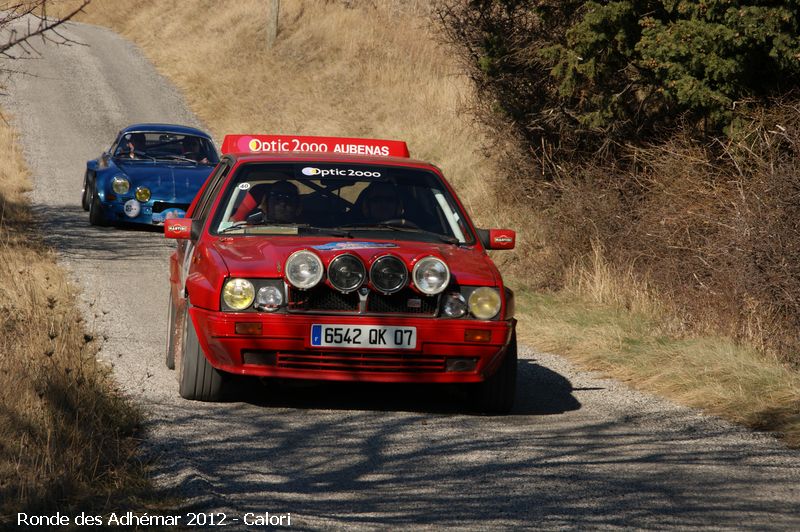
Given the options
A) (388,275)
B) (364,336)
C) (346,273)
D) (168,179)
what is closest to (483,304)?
(388,275)

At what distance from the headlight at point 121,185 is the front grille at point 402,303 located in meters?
10.2

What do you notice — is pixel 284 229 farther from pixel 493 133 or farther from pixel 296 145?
pixel 493 133

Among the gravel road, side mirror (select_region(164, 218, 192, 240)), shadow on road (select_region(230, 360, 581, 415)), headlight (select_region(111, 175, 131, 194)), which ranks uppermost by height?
headlight (select_region(111, 175, 131, 194))

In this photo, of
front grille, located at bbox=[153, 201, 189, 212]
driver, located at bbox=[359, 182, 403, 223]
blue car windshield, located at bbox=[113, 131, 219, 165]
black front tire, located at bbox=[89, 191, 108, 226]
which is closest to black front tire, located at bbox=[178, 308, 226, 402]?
driver, located at bbox=[359, 182, 403, 223]

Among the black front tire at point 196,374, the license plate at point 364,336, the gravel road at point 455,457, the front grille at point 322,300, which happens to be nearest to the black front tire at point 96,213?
the gravel road at point 455,457

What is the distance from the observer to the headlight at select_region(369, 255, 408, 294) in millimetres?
7004

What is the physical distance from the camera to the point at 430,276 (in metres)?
7.07

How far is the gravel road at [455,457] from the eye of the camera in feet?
17.5

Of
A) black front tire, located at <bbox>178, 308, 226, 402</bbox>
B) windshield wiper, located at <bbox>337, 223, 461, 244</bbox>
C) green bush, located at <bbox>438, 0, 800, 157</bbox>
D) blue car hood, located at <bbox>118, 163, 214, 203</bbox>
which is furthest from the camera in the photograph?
blue car hood, located at <bbox>118, 163, 214, 203</bbox>

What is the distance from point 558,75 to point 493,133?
3811mm

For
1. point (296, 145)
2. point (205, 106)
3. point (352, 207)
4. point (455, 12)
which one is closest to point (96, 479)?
point (352, 207)

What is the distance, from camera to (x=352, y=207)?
8.07 m

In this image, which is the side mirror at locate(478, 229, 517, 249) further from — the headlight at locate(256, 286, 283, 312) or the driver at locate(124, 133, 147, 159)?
the driver at locate(124, 133, 147, 159)

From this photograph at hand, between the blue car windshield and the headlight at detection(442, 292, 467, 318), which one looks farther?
the blue car windshield
